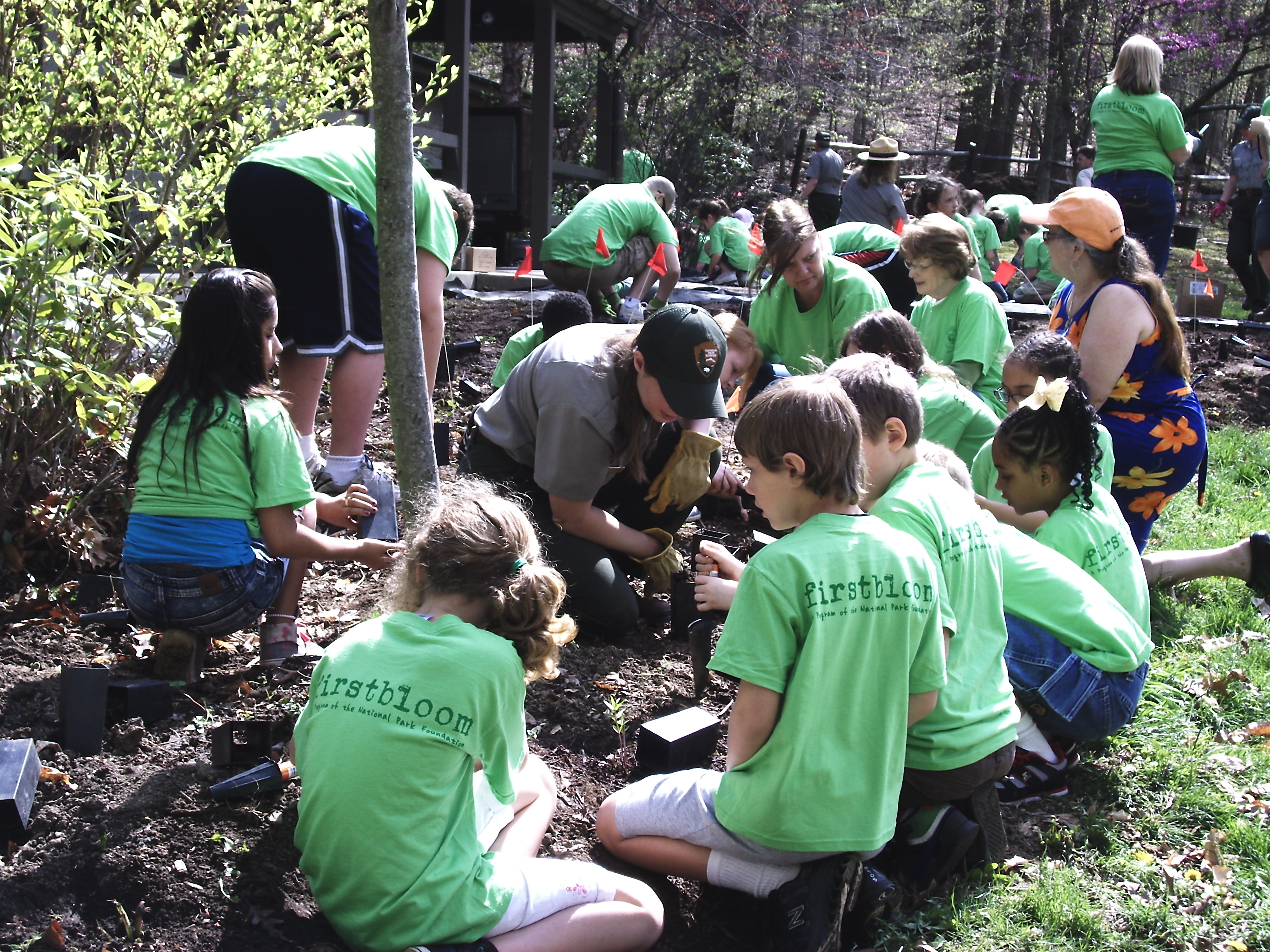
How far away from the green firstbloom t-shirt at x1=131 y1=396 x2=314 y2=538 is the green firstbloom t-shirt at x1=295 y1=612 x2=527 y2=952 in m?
0.99

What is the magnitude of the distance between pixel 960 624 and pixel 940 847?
1.70ft

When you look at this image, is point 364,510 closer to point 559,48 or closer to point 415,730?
point 415,730

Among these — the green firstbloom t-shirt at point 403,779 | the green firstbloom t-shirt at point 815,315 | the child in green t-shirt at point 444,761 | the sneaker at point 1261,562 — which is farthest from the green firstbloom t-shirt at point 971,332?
the green firstbloom t-shirt at point 403,779

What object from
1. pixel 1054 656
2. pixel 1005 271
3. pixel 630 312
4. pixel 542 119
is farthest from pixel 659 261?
pixel 1054 656

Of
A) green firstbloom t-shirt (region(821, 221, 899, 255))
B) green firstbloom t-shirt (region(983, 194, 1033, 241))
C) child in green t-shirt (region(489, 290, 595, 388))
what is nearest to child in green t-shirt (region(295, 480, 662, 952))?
child in green t-shirt (region(489, 290, 595, 388))

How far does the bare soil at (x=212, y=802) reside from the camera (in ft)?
6.78

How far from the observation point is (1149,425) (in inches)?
165

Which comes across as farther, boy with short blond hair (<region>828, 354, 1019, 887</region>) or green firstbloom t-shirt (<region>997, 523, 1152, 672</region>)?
green firstbloom t-shirt (<region>997, 523, 1152, 672</region>)

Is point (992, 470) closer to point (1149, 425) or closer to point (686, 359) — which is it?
point (1149, 425)

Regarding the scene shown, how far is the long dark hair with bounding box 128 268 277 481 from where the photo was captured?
2.75 meters

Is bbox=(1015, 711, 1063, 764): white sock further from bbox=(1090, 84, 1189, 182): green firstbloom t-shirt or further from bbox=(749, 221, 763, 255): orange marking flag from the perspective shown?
bbox=(1090, 84, 1189, 182): green firstbloom t-shirt

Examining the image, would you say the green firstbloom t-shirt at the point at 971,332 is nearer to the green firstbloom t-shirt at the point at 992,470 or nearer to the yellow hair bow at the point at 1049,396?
the green firstbloom t-shirt at the point at 992,470

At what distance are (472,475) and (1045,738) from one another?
1944 mm

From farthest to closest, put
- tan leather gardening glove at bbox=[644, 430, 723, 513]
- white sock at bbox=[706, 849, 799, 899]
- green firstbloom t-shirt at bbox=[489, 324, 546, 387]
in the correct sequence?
green firstbloom t-shirt at bbox=[489, 324, 546, 387] → tan leather gardening glove at bbox=[644, 430, 723, 513] → white sock at bbox=[706, 849, 799, 899]
